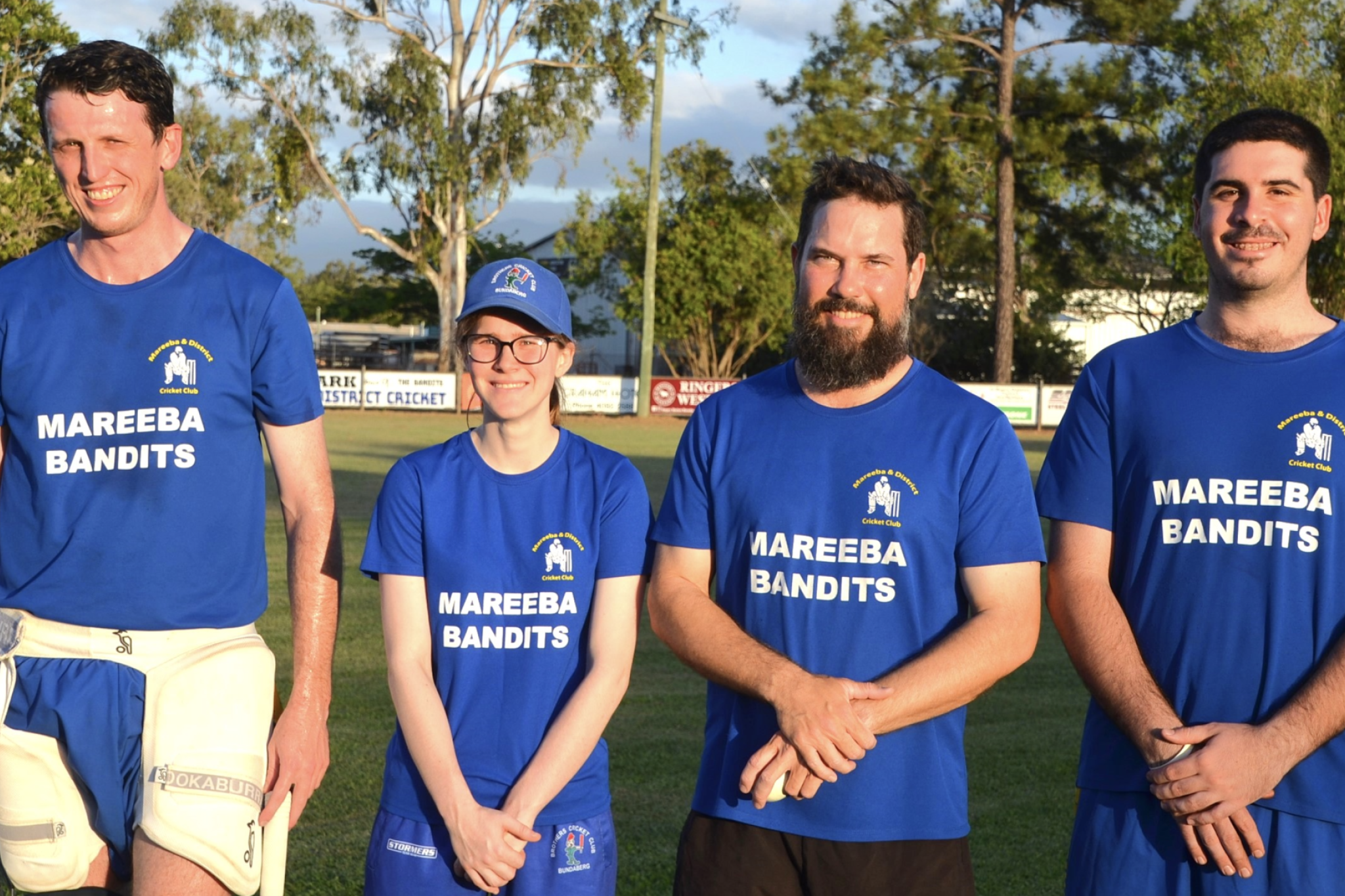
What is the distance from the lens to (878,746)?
3.02 m

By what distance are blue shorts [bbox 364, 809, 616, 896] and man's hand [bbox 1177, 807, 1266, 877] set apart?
1.27 meters

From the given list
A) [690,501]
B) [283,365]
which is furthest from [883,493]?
[283,365]

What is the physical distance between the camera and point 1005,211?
138ft

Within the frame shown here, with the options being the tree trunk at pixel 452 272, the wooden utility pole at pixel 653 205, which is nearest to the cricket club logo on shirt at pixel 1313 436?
the wooden utility pole at pixel 653 205

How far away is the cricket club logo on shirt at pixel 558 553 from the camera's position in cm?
323

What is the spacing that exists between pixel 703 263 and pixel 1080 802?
153 feet

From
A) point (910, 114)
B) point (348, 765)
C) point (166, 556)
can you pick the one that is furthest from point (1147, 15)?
point (166, 556)

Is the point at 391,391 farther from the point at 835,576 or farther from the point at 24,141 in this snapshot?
the point at 835,576

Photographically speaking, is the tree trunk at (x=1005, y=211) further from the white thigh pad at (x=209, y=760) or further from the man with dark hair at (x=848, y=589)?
the white thigh pad at (x=209, y=760)

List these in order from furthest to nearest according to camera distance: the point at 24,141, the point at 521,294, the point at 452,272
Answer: the point at 452,272
the point at 24,141
the point at 521,294

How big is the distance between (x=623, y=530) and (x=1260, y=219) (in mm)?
1557

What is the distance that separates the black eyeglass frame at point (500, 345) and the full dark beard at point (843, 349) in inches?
23.7

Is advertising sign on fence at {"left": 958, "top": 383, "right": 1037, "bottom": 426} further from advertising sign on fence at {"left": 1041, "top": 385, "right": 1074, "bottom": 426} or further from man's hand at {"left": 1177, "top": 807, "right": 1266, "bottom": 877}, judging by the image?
man's hand at {"left": 1177, "top": 807, "right": 1266, "bottom": 877}

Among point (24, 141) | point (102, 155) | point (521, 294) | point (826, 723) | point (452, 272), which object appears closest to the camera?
point (826, 723)
